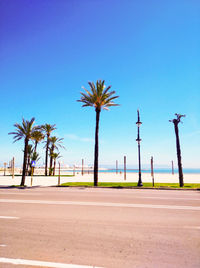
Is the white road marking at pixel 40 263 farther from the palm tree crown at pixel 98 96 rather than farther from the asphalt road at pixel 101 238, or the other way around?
the palm tree crown at pixel 98 96

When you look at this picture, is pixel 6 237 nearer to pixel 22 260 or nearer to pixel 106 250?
pixel 22 260

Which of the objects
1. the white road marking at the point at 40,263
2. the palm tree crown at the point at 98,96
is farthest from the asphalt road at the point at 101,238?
the palm tree crown at the point at 98,96

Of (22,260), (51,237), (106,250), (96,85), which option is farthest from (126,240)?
(96,85)

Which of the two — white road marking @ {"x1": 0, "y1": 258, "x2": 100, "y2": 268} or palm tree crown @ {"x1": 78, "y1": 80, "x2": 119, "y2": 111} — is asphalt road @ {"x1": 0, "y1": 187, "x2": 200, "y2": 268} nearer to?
white road marking @ {"x1": 0, "y1": 258, "x2": 100, "y2": 268}

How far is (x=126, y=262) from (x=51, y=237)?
2030 mm

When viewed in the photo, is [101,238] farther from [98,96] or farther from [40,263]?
[98,96]

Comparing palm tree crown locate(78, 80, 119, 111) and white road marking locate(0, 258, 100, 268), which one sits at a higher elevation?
palm tree crown locate(78, 80, 119, 111)

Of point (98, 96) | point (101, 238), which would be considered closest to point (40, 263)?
point (101, 238)

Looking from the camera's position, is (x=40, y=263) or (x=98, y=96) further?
(x=98, y=96)

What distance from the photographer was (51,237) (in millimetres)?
4242

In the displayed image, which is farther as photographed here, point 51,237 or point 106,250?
point 51,237

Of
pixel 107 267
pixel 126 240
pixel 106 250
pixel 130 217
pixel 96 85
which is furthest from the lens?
pixel 96 85

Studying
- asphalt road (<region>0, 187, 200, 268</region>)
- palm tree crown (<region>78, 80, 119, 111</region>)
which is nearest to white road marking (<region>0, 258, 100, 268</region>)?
asphalt road (<region>0, 187, 200, 268</region>)

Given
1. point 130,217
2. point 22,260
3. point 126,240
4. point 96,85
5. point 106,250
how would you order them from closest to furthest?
point 22,260 < point 106,250 < point 126,240 < point 130,217 < point 96,85
